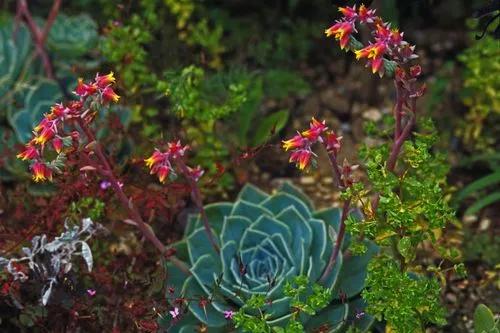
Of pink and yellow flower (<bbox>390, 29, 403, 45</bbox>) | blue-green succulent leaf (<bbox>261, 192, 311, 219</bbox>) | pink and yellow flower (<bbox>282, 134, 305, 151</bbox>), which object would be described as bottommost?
blue-green succulent leaf (<bbox>261, 192, 311, 219</bbox>)

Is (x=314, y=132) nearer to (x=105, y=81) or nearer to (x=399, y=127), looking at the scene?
(x=399, y=127)

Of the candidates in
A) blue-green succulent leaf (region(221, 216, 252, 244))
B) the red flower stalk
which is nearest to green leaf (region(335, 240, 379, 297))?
blue-green succulent leaf (region(221, 216, 252, 244))

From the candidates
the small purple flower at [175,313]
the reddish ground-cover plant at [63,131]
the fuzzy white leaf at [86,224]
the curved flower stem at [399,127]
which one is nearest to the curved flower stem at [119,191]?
the reddish ground-cover plant at [63,131]

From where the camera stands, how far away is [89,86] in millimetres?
2053

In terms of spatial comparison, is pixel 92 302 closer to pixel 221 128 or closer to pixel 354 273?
pixel 354 273

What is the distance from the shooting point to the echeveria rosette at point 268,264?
2377 mm

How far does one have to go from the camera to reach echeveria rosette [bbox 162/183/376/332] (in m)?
2.38

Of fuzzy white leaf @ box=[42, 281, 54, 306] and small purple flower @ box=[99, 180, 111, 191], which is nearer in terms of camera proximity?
fuzzy white leaf @ box=[42, 281, 54, 306]

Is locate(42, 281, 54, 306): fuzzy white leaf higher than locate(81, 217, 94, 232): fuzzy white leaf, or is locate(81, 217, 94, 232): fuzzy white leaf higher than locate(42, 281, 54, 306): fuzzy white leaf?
locate(81, 217, 94, 232): fuzzy white leaf

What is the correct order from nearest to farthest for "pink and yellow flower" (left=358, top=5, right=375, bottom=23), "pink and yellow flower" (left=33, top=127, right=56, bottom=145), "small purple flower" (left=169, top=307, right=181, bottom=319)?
1. "pink and yellow flower" (left=33, top=127, right=56, bottom=145)
2. "pink and yellow flower" (left=358, top=5, right=375, bottom=23)
3. "small purple flower" (left=169, top=307, right=181, bottom=319)

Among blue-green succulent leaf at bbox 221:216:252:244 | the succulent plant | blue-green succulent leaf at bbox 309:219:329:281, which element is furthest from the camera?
the succulent plant

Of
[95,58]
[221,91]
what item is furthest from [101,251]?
[95,58]

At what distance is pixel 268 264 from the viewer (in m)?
2.48

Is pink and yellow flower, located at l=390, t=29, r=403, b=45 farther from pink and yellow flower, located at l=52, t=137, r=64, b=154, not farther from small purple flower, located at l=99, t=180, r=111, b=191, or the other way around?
small purple flower, located at l=99, t=180, r=111, b=191
